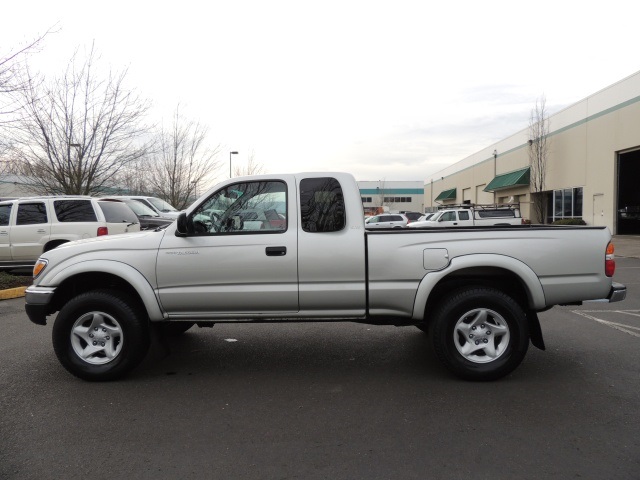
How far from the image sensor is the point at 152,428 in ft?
11.7

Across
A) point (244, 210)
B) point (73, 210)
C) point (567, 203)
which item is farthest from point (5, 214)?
point (567, 203)

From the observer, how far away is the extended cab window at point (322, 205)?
4.57 m

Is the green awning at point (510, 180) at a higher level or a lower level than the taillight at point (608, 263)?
higher

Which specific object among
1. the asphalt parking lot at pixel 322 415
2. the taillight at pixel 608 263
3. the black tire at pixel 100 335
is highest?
the taillight at pixel 608 263

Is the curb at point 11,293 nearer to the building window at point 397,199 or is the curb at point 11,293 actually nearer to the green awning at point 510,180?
the green awning at point 510,180

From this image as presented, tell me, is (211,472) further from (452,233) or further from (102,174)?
(102,174)

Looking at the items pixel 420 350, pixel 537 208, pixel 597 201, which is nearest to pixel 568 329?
pixel 420 350

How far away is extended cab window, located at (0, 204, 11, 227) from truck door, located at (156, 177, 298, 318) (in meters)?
8.23

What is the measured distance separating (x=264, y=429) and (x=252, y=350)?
2062mm

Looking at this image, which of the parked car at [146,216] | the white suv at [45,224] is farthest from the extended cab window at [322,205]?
the parked car at [146,216]

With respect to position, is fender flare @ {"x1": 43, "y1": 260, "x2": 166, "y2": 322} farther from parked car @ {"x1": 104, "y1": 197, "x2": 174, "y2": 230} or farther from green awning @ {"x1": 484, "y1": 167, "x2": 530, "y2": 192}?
green awning @ {"x1": 484, "y1": 167, "x2": 530, "y2": 192}

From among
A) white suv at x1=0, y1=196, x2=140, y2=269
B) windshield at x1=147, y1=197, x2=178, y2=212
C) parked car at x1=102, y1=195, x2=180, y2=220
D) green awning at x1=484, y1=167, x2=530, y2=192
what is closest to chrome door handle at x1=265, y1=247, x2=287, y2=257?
white suv at x1=0, y1=196, x2=140, y2=269

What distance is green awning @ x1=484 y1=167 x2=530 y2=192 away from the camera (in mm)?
34906

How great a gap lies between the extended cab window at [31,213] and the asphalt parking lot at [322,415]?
5801 millimetres
